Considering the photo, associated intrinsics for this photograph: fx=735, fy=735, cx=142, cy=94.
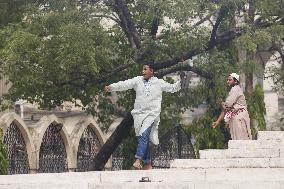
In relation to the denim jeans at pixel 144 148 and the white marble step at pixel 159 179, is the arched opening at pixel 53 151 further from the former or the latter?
the white marble step at pixel 159 179

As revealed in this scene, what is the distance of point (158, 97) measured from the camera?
11.8 metres

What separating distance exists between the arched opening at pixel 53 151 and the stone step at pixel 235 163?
9561 mm

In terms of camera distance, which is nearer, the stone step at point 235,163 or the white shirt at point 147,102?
the stone step at point 235,163

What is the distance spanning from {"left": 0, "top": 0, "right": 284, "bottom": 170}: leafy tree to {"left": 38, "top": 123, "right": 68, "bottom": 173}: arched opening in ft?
4.51

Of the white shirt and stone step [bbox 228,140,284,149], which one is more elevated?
the white shirt

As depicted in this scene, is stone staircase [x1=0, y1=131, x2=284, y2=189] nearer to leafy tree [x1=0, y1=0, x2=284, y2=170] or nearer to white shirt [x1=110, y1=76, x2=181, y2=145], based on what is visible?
white shirt [x1=110, y1=76, x2=181, y2=145]

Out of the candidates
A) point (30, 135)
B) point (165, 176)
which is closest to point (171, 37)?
point (30, 135)

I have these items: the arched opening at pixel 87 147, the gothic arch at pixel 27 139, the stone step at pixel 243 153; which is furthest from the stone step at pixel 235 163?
the arched opening at pixel 87 147

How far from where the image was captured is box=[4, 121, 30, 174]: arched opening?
61.5 ft

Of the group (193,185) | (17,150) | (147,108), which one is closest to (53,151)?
(17,150)

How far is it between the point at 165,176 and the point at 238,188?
4.00 feet

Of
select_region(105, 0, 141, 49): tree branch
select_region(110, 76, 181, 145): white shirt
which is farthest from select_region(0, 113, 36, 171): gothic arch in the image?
select_region(110, 76, 181, 145): white shirt

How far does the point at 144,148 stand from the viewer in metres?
11.6

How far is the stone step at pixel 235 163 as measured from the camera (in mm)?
10281
